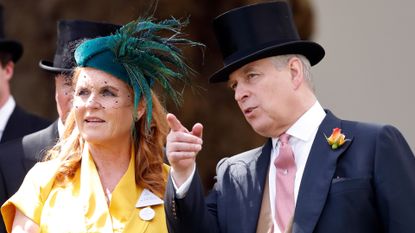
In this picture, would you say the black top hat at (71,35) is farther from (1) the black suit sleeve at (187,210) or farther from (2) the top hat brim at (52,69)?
(1) the black suit sleeve at (187,210)

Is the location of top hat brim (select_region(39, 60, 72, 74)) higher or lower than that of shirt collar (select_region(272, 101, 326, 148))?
higher

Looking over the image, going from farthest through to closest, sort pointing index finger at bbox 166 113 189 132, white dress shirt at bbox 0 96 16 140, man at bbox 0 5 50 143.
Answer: white dress shirt at bbox 0 96 16 140 → man at bbox 0 5 50 143 → pointing index finger at bbox 166 113 189 132

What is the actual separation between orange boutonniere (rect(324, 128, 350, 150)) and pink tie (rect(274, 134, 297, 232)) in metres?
0.18

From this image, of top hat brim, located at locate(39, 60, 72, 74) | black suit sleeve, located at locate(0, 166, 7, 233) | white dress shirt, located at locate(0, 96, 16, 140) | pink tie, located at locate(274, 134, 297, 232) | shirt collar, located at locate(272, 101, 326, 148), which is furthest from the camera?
white dress shirt, located at locate(0, 96, 16, 140)

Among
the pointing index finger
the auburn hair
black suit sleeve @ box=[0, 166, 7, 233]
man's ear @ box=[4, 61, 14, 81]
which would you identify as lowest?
black suit sleeve @ box=[0, 166, 7, 233]

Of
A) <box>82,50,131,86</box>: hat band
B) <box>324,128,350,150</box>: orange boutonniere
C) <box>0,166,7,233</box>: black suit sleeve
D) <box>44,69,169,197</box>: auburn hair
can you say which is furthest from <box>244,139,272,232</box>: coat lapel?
<box>0,166,7,233</box>: black suit sleeve

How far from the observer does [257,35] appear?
6523 mm

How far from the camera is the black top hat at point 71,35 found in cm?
696

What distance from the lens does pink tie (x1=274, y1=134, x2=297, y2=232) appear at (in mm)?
6223

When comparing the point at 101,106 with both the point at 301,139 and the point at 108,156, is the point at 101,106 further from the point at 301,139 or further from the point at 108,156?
the point at 301,139

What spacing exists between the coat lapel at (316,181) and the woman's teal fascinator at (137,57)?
0.67m

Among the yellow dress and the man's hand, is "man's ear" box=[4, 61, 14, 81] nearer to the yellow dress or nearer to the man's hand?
the yellow dress

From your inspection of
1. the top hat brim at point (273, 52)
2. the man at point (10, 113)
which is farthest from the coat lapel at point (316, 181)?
the man at point (10, 113)

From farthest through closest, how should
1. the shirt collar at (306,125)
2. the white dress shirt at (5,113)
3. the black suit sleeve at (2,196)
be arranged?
the white dress shirt at (5,113), the black suit sleeve at (2,196), the shirt collar at (306,125)
